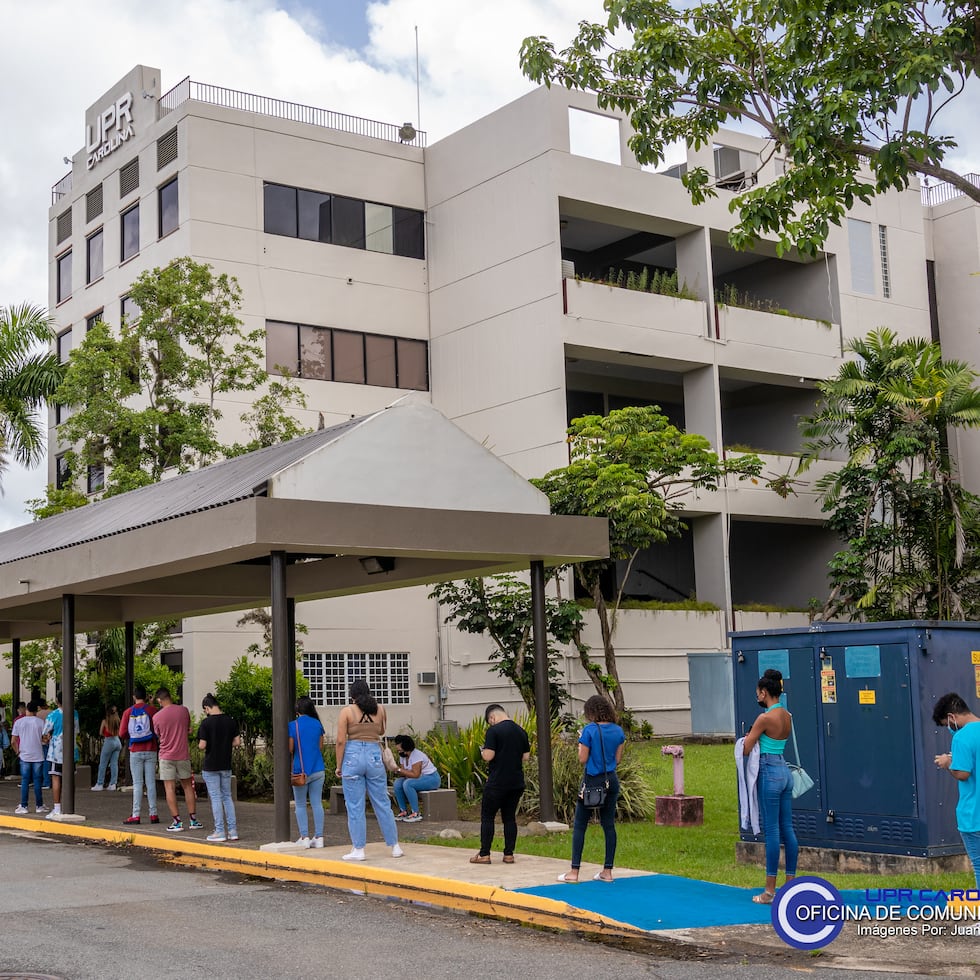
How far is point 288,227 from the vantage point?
33.9m

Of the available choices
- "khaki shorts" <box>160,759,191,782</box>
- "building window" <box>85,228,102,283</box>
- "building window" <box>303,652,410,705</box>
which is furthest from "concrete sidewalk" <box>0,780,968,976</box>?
"building window" <box>85,228,102,283</box>

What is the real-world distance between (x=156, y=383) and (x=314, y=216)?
8860mm

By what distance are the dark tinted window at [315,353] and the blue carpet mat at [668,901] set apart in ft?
75.8

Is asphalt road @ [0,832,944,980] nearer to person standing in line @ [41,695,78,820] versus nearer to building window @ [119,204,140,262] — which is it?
person standing in line @ [41,695,78,820]

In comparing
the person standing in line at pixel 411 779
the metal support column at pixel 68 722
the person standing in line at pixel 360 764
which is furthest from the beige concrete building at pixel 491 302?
the person standing in line at pixel 360 764

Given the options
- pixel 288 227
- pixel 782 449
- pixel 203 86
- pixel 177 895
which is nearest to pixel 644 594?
pixel 782 449

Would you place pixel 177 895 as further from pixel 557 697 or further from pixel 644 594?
pixel 644 594

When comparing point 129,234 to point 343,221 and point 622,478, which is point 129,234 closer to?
point 343,221

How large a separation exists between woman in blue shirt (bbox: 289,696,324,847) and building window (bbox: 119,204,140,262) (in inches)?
919

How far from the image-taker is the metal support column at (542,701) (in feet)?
52.4

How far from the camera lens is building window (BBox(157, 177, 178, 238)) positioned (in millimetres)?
33375

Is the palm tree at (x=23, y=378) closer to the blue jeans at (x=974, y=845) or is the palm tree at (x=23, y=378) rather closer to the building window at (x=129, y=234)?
the building window at (x=129, y=234)

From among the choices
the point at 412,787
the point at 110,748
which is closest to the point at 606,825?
the point at 412,787

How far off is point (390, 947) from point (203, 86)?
28.6 m
